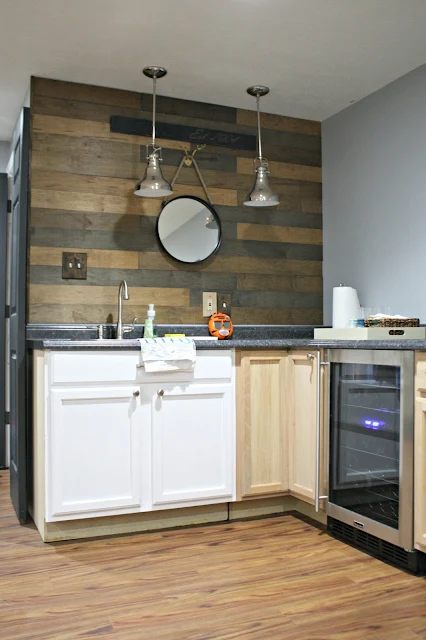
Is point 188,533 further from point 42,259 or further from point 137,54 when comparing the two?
point 137,54

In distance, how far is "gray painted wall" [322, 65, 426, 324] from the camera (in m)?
3.48

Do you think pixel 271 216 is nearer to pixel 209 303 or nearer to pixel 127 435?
pixel 209 303

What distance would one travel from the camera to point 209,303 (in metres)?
3.94

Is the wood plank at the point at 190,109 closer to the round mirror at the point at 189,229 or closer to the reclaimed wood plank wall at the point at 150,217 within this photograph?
the reclaimed wood plank wall at the point at 150,217

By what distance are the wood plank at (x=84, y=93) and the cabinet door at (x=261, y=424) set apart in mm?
1604

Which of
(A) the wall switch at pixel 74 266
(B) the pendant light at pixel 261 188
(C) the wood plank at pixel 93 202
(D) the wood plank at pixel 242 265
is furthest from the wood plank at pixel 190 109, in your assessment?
→ (A) the wall switch at pixel 74 266

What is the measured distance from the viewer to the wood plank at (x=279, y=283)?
13.3 ft

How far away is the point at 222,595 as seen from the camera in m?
2.45

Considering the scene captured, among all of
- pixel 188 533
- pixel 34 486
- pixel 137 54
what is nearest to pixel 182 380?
pixel 188 533

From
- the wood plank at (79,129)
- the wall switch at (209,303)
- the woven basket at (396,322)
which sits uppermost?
the wood plank at (79,129)

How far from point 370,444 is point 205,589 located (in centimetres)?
93

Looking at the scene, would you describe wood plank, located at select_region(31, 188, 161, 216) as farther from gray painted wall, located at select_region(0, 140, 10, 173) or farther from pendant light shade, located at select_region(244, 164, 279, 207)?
gray painted wall, located at select_region(0, 140, 10, 173)

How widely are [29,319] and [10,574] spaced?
1.34 meters

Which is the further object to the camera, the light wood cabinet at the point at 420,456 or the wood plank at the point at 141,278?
the wood plank at the point at 141,278
